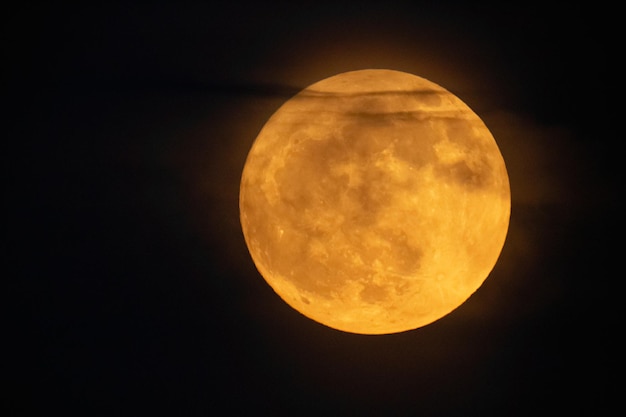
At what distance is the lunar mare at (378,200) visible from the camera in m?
1.42

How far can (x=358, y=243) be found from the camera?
56.5 inches

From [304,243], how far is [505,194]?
1.91 ft

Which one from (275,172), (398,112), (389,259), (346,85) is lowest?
(389,259)

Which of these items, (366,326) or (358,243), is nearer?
(358,243)

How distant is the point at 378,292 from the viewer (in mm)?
1481

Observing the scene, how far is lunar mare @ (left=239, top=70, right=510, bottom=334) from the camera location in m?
1.42

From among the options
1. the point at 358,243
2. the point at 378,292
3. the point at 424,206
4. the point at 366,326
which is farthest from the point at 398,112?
the point at 366,326

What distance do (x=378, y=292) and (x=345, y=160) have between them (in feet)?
1.18

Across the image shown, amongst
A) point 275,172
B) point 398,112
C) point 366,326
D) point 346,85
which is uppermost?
point 346,85

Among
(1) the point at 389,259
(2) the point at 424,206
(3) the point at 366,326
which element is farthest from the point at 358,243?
(3) the point at 366,326

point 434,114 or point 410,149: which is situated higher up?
point 434,114

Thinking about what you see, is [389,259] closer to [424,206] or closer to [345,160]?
[424,206]

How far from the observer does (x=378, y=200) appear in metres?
1.41

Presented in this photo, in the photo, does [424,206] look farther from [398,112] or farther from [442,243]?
[398,112]
